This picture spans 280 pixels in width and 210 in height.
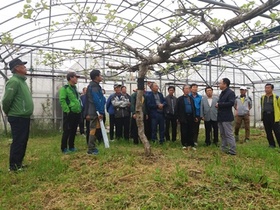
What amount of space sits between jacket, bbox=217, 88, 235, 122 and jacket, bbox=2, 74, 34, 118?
380 centimetres

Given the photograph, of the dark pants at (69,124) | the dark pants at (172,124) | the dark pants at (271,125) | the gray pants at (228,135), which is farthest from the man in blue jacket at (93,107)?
the dark pants at (271,125)

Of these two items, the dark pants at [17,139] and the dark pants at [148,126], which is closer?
the dark pants at [17,139]

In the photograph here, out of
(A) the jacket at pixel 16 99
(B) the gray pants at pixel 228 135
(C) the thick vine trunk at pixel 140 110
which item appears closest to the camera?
(A) the jacket at pixel 16 99

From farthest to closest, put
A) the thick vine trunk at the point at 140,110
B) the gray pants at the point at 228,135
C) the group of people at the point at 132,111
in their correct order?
the gray pants at the point at 228,135
the thick vine trunk at the point at 140,110
the group of people at the point at 132,111

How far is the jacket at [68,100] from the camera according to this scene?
5.33 m

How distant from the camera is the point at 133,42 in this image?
13859 mm

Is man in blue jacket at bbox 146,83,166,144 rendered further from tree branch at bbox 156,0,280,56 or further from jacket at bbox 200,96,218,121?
tree branch at bbox 156,0,280,56

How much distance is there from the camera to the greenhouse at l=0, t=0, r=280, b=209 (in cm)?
397

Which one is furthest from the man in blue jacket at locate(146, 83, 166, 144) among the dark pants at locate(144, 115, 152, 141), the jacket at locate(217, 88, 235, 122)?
the jacket at locate(217, 88, 235, 122)

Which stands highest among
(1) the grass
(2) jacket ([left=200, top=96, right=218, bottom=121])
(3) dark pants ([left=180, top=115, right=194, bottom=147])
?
(2) jacket ([left=200, top=96, right=218, bottom=121])

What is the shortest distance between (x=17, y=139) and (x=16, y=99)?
2.16 ft

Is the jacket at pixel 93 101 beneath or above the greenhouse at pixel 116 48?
beneath

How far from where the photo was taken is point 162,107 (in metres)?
6.65

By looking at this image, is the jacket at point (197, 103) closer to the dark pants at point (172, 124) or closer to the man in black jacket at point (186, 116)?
the man in black jacket at point (186, 116)
